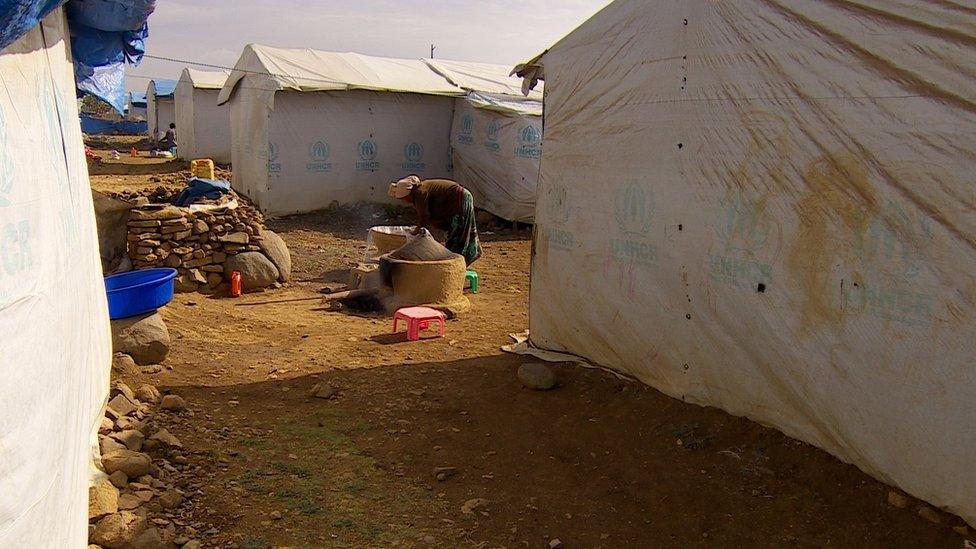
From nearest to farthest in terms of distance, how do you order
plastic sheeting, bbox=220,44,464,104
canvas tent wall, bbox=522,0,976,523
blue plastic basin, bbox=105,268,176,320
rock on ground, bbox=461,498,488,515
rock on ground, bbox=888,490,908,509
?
canvas tent wall, bbox=522,0,976,523
rock on ground, bbox=888,490,908,509
rock on ground, bbox=461,498,488,515
blue plastic basin, bbox=105,268,176,320
plastic sheeting, bbox=220,44,464,104

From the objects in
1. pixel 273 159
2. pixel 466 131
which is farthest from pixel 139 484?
pixel 466 131

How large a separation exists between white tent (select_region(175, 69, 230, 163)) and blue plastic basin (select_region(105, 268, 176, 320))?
18.0 metres

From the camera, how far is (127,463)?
378cm

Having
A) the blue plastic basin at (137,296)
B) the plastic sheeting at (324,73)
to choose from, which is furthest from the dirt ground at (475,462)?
the plastic sheeting at (324,73)

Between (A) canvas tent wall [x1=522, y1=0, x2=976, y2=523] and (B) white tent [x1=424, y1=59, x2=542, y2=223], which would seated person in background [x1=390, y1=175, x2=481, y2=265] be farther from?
(B) white tent [x1=424, y1=59, x2=542, y2=223]

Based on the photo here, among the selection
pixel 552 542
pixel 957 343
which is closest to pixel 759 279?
pixel 957 343

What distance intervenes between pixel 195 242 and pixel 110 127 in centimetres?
3383

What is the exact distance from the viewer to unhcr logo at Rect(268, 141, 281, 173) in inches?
538

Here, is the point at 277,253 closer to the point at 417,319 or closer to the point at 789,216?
the point at 417,319

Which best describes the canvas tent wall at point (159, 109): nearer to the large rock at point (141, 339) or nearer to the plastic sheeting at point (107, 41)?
the large rock at point (141, 339)

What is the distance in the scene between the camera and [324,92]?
1388 cm

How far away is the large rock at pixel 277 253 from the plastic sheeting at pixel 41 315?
202 inches

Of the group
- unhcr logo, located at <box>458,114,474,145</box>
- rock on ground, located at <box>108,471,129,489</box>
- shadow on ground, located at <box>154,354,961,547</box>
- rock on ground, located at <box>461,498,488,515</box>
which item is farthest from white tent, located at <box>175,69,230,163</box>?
rock on ground, located at <box>461,498,488,515</box>

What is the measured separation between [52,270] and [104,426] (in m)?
1.79
